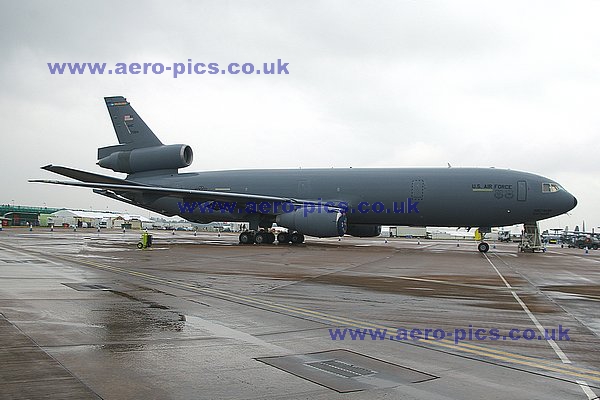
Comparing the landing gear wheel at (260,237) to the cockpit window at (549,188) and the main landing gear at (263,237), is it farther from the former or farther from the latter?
the cockpit window at (549,188)

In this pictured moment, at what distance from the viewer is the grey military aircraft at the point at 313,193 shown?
26.0 meters

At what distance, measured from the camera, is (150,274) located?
13305mm

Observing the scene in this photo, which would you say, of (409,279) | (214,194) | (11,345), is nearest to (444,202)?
(214,194)

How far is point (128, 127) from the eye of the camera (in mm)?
33250

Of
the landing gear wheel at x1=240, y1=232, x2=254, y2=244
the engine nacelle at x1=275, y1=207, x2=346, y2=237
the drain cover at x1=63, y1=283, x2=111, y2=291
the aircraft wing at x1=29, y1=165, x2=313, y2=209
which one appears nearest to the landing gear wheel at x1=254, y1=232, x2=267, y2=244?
the landing gear wheel at x1=240, y1=232, x2=254, y2=244

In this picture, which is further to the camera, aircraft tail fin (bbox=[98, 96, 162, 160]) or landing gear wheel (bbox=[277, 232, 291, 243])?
aircraft tail fin (bbox=[98, 96, 162, 160])

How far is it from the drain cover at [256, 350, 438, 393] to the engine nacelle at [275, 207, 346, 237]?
68.5ft

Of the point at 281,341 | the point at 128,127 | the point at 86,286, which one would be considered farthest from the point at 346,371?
the point at 128,127

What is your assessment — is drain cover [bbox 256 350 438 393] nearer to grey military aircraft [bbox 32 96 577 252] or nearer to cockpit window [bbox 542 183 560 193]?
grey military aircraft [bbox 32 96 577 252]

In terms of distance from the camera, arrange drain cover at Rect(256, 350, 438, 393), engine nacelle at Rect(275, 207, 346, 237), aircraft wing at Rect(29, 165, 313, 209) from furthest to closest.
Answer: aircraft wing at Rect(29, 165, 313, 209)
engine nacelle at Rect(275, 207, 346, 237)
drain cover at Rect(256, 350, 438, 393)

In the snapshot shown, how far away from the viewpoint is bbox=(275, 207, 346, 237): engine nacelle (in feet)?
87.0

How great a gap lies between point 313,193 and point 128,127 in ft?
42.7

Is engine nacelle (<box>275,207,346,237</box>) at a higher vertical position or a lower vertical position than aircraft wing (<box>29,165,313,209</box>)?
lower

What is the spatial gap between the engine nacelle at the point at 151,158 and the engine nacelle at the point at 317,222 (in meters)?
9.18
